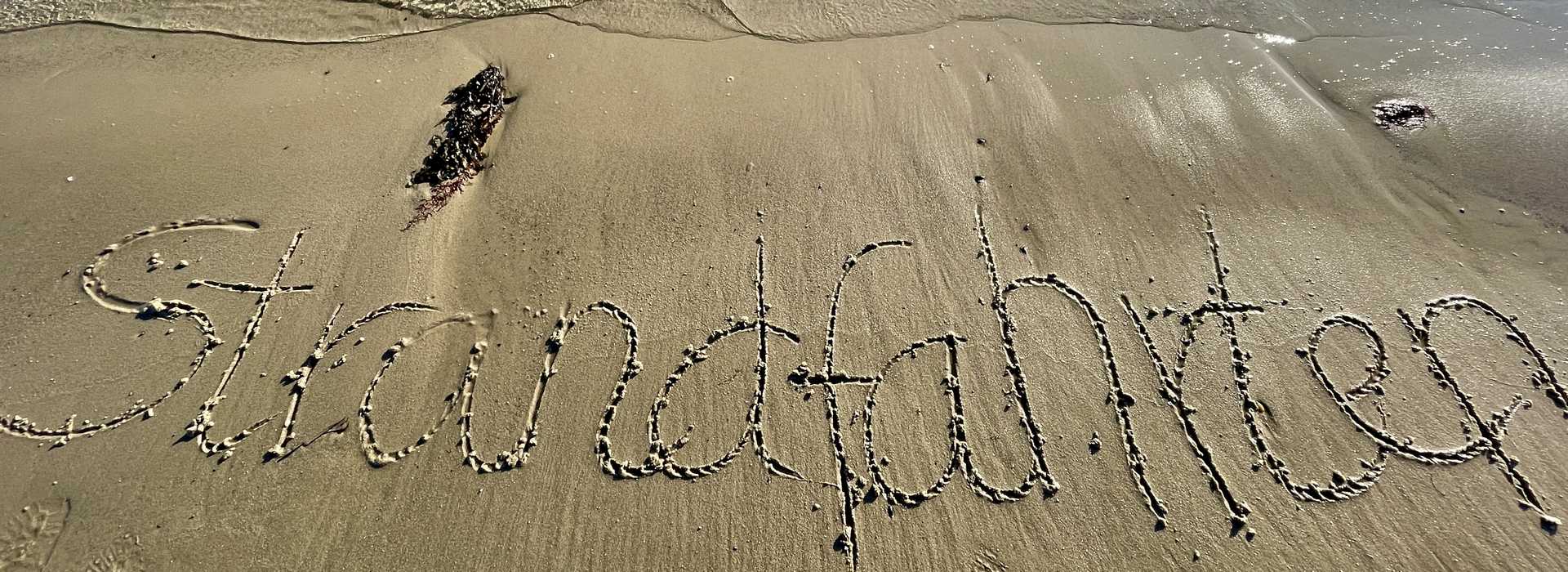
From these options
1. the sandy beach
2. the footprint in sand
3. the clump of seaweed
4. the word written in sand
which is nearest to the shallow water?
the sandy beach

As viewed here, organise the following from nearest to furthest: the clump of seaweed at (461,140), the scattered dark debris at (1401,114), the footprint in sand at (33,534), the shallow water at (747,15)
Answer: the footprint in sand at (33,534) < the clump of seaweed at (461,140) < the scattered dark debris at (1401,114) < the shallow water at (747,15)

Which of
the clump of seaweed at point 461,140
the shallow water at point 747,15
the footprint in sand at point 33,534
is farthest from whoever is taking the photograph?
the shallow water at point 747,15

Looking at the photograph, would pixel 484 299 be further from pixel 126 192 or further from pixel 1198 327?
pixel 1198 327

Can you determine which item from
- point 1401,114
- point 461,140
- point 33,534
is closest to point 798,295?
point 461,140

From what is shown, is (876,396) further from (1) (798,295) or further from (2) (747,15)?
(2) (747,15)

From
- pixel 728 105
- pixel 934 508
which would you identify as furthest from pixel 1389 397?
pixel 728 105

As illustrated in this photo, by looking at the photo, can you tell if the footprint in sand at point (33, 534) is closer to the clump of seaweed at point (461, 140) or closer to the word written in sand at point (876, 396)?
the word written in sand at point (876, 396)

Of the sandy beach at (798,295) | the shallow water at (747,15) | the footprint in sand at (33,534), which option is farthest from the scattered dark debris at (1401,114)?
the footprint in sand at (33,534)

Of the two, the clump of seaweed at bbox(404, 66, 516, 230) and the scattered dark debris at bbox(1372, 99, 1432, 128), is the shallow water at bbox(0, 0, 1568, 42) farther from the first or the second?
the clump of seaweed at bbox(404, 66, 516, 230)
